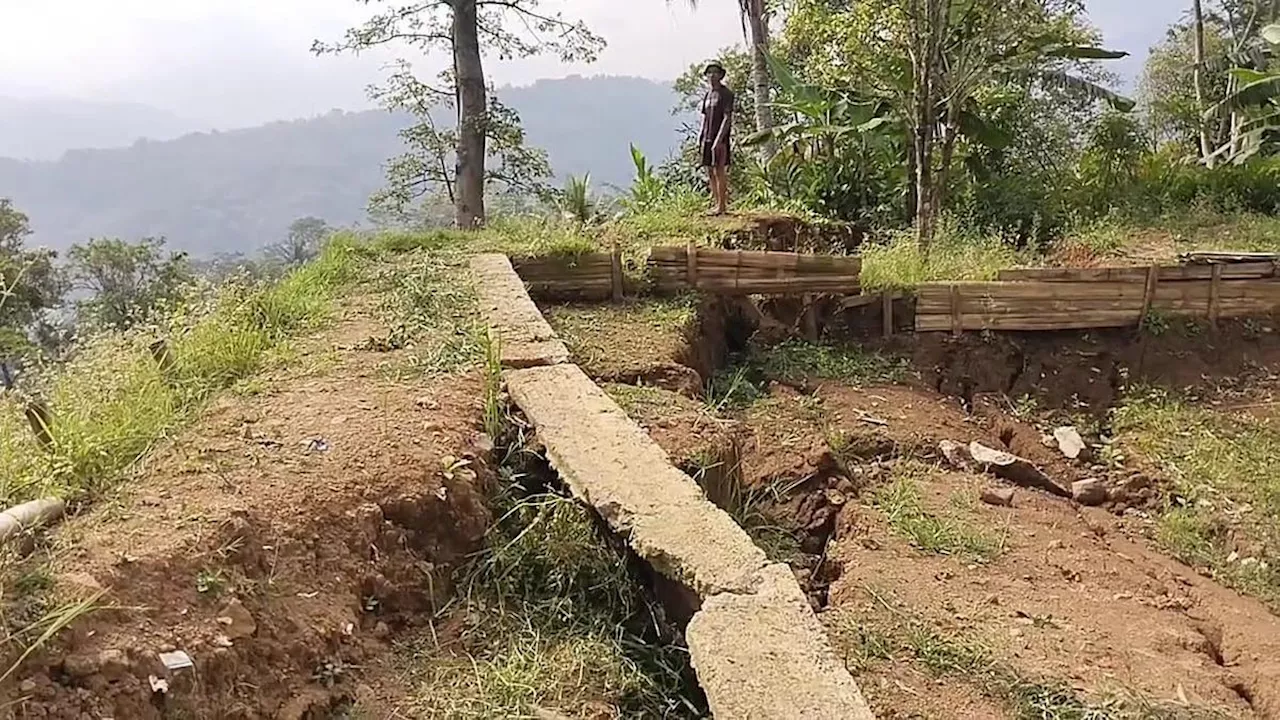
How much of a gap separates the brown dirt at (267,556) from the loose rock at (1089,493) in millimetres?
3411

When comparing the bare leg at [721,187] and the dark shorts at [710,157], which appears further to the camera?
the bare leg at [721,187]

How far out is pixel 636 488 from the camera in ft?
9.45

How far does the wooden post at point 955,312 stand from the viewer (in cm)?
644

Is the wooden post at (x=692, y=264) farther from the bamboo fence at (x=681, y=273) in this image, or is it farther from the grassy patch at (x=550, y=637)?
the grassy patch at (x=550, y=637)

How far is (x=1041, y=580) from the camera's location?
382cm

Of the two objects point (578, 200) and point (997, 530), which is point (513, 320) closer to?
point (997, 530)

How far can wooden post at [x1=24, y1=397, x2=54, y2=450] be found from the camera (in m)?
2.60

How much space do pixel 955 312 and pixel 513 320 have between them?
3302mm

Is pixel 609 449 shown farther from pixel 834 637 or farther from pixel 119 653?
pixel 119 653

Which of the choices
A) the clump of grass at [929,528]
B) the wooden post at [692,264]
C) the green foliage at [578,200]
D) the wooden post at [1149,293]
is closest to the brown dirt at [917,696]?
the clump of grass at [929,528]

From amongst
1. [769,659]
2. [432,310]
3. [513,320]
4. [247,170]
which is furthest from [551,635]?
[247,170]

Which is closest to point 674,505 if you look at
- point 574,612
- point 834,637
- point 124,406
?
point 574,612

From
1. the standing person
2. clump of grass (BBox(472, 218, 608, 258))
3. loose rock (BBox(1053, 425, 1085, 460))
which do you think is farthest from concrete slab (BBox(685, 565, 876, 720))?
the standing person

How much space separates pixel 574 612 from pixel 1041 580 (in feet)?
6.99
